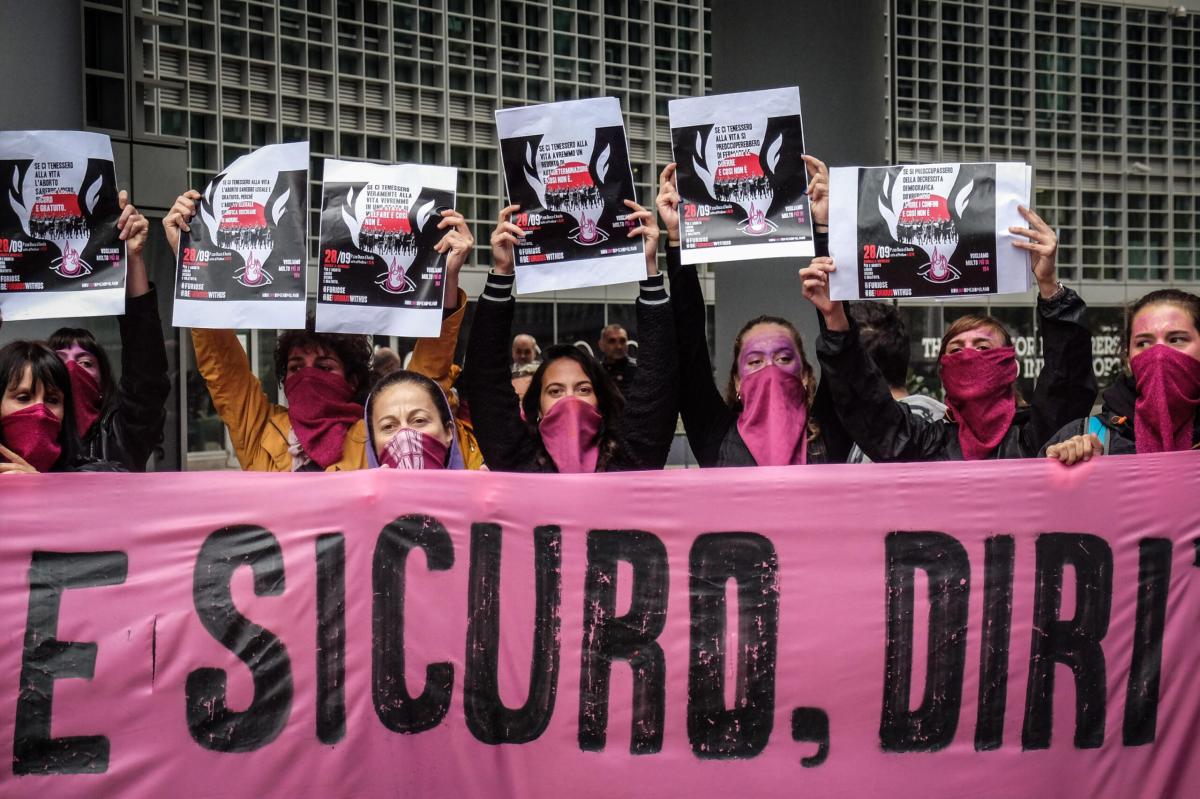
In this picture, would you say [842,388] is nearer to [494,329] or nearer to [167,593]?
[494,329]

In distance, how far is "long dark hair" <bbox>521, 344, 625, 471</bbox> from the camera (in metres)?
3.77

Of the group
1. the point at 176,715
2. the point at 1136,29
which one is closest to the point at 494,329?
→ the point at 176,715

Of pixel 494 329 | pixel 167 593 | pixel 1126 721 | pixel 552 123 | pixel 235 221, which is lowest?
pixel 1126 721

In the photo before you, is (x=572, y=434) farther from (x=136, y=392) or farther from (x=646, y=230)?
(x=136, y=392)

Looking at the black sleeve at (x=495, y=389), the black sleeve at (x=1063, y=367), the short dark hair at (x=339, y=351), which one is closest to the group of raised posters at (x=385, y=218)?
the black sleeve at (x=495, y=389)

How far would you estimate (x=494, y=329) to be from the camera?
3754 mm

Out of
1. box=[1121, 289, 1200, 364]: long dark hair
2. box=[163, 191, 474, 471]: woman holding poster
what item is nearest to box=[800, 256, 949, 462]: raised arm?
box=[1121, 289, 1200, 364]: long dark hair

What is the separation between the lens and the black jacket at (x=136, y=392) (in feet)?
12.2

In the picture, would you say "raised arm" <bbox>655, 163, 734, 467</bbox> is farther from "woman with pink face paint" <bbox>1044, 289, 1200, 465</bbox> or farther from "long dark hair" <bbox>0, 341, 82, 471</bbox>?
"long dark hair" <bbox>0, 341, 82, 471</bbox>

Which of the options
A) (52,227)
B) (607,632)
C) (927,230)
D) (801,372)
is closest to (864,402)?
(801,372)

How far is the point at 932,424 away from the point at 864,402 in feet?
1.14

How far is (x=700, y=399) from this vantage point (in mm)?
3826

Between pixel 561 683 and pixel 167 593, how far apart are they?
0.97 meters

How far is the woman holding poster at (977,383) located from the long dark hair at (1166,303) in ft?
0.46
